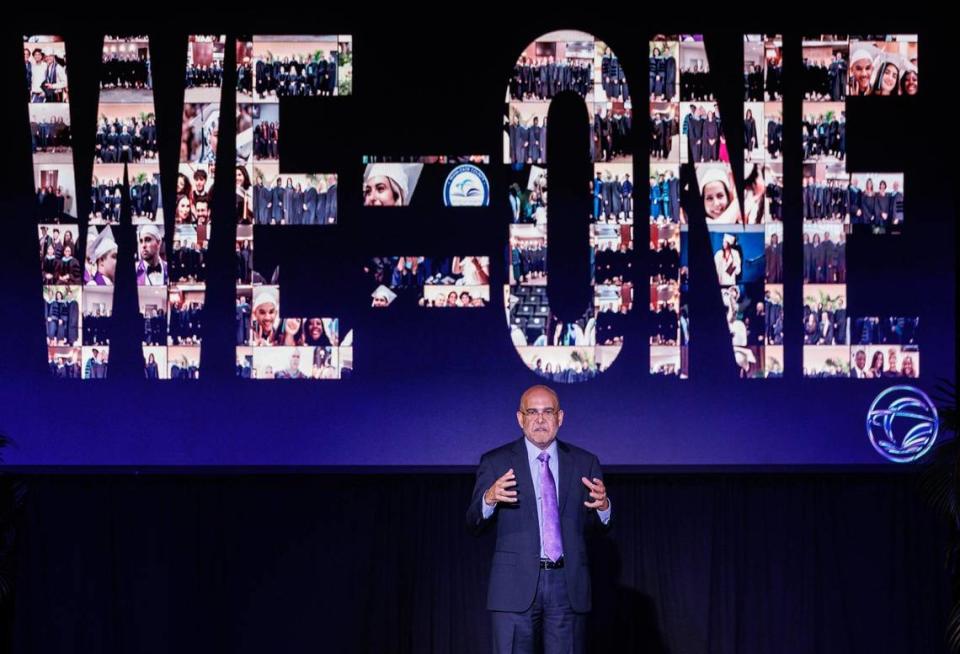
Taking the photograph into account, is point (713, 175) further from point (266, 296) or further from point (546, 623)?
point (546, 623)

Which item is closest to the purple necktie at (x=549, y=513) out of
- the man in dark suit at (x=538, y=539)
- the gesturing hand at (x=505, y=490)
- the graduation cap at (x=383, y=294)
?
the man in dark suit at (x=538, y=539)

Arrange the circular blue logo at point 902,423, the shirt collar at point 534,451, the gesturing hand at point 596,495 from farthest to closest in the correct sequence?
the circular blue logo at point 902,423
the shirt collar at point 534,451
the gesturing hand at point 596,495

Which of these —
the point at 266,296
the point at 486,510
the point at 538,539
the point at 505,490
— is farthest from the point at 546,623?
the point at 266,296

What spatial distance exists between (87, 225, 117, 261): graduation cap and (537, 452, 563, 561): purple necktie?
9.29ft

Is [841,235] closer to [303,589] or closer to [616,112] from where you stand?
[616,112]

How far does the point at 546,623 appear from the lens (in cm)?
475

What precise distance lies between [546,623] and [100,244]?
3193 mm

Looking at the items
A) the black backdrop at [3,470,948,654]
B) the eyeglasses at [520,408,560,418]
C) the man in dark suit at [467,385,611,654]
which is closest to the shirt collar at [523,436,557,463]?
the man in dark suit at [467,385,611,654]

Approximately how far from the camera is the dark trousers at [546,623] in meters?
4.70

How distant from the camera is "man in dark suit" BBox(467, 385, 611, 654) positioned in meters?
4.69

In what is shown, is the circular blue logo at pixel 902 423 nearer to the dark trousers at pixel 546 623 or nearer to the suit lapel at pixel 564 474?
the suit lapel at pixel 564 474

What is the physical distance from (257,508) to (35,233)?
187 centimetres

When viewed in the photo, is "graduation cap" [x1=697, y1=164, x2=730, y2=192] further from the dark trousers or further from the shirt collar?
the dark trousers

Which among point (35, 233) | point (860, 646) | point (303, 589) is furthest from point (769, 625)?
point (35, 233)
